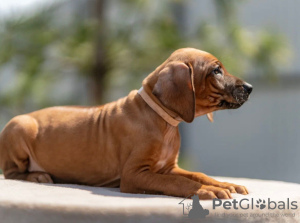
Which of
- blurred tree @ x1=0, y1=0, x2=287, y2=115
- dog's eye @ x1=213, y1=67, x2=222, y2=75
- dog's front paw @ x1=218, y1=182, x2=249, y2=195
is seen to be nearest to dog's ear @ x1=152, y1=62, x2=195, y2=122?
dog's eye @ x1=213, y1=67, x2=222, y2=75

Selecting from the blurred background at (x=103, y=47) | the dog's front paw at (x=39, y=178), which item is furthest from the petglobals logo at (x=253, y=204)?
the blurred background at (x=103, y=47)

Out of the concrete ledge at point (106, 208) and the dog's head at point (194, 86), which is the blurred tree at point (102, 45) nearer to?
the dog's head at point (194, 86)

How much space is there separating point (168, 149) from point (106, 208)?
0.75 meters

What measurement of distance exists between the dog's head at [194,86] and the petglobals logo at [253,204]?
0.51 meters

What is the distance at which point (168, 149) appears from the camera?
2584mm

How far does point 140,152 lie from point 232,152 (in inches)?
259

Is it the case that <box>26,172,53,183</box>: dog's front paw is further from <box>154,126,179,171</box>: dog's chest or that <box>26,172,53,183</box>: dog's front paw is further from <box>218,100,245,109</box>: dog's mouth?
<box>218,100,245,109</box>: dog's mouth

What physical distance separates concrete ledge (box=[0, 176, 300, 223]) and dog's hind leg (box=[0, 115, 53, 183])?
1.48 ft

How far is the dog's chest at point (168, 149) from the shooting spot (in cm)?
253

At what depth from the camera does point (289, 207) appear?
2180mm

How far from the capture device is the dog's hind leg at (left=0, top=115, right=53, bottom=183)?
2730 mm

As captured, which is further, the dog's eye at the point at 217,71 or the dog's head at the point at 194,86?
the dog's eye at the point at 217,71

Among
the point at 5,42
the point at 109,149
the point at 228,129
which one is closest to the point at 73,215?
the point at 109,149

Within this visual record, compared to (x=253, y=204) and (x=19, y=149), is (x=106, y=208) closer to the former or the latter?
(x=253, y=204)
